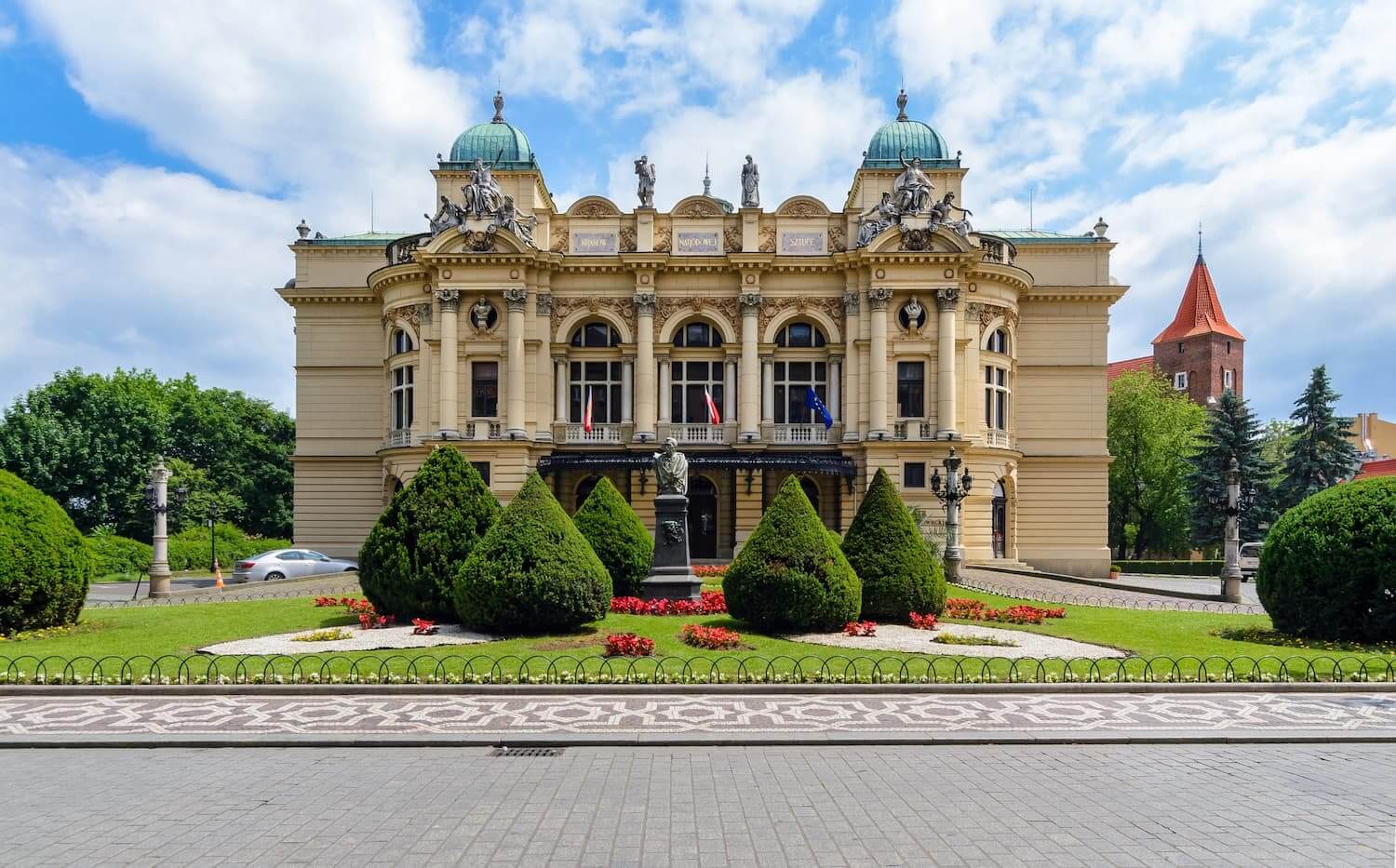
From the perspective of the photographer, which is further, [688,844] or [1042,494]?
[1042,494]

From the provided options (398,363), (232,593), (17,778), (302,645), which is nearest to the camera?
(17,778)

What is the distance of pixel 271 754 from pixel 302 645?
677 cm

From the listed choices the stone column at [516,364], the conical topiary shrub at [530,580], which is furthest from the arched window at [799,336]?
the conical topiary shrub at [530,580]

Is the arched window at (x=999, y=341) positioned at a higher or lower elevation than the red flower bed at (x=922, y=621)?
higher

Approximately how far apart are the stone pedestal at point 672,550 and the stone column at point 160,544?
17.6 m

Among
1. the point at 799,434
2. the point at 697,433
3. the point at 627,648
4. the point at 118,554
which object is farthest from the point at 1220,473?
the point at 118,554

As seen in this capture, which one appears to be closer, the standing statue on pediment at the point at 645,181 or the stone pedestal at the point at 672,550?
the stone pedestal at the point at 672,550

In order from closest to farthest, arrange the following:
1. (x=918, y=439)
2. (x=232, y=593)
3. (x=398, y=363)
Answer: (x=232, y=593) < (x=918, y=439) < (x=398, y=363)

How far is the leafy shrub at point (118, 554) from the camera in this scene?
3722 centimetres

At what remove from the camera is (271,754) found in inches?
385

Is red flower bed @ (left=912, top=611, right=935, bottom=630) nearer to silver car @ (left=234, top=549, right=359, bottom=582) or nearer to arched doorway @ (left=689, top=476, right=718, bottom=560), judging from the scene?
arched doorway @ (left=689, top=476, right=718, bottom=560)

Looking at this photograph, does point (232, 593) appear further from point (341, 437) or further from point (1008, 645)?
point (1008, 645)

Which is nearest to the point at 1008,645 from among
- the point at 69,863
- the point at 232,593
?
the point at 69,863

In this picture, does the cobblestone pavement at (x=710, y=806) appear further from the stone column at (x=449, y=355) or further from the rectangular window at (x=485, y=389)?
the rectangular window at (x=485, y=389)
